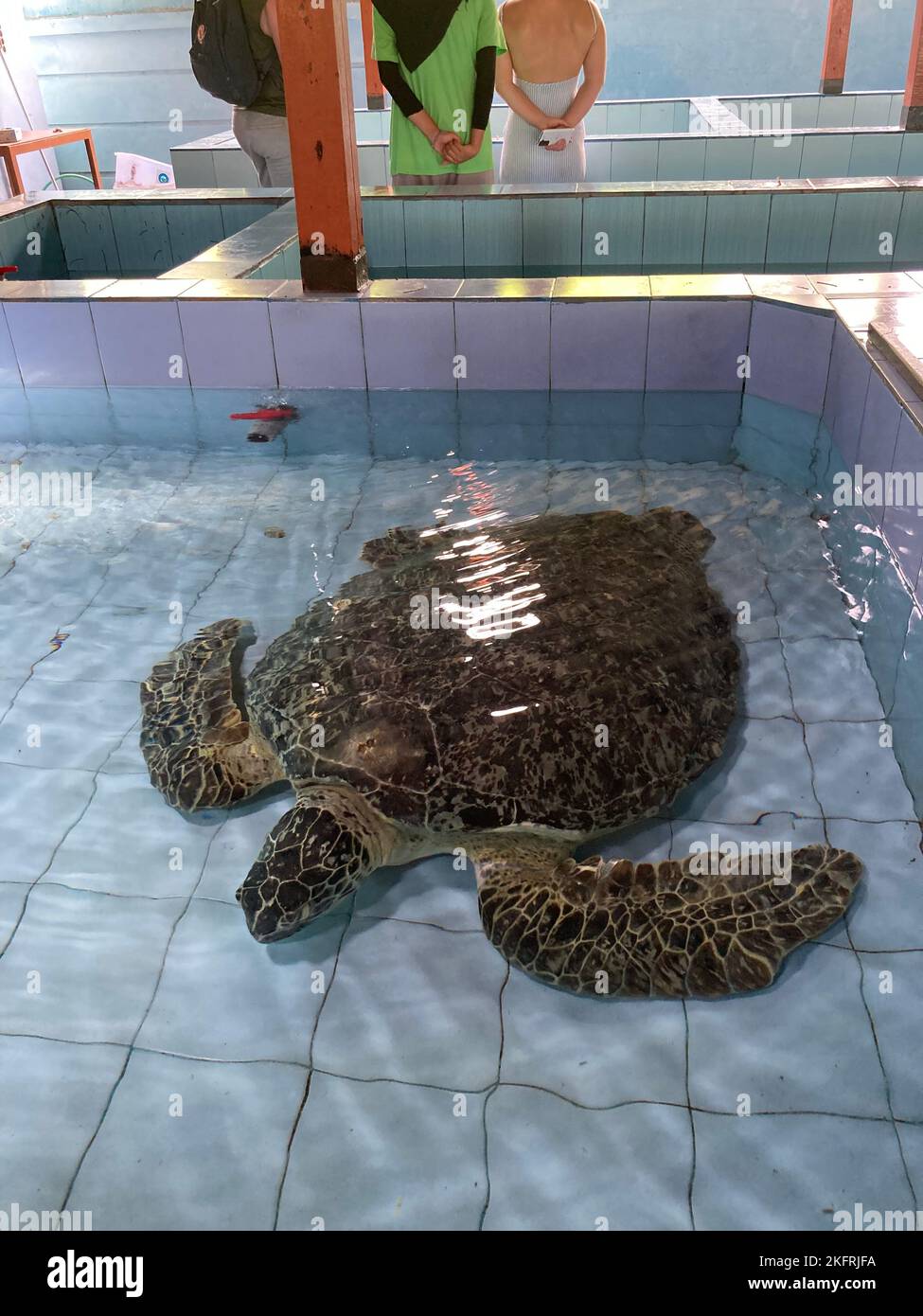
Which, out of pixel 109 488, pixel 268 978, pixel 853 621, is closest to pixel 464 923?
pixel 268 978

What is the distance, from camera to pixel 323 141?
13.2 feet

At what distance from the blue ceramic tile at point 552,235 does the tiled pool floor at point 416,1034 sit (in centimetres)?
377

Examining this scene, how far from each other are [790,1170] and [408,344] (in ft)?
11.9

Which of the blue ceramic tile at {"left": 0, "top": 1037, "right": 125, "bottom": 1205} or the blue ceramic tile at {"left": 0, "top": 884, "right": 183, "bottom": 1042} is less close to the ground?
the blue ceramic tile at {"left": 0, "top": 884, "right": 183, "bottom": 1042}

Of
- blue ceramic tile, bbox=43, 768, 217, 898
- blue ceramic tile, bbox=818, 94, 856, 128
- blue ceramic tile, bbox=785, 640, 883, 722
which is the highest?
blue ceramic tile, bbox=818, 94, 856, 128

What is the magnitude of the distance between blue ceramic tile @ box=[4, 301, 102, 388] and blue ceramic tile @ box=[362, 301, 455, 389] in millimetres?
1399

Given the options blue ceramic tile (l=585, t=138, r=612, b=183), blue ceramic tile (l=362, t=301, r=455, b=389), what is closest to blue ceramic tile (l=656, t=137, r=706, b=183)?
blue ceramic tile (l=585, t=138, r=612, b=183)

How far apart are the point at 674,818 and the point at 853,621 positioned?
43.1 inches

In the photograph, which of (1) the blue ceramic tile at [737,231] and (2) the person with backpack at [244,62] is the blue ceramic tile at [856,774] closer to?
(1) the blue ceramic tile at [737,231]

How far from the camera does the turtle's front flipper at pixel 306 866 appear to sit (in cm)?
189

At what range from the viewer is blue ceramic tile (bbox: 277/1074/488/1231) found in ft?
5.20

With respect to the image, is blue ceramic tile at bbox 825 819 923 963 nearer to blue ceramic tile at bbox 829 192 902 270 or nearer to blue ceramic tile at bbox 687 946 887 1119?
blue ceramic tile at bbox 687 946 887 1119

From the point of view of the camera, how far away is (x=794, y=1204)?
5.12ft

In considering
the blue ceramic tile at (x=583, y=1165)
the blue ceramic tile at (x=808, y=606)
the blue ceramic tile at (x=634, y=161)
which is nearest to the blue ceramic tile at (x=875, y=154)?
the blue ceramic tile at (x=634, y=161)
